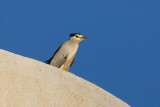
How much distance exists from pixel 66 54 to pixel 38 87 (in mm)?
2339

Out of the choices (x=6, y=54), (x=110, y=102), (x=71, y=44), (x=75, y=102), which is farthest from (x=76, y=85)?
(x=71, y=44)

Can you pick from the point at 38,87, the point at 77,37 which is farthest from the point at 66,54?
the point at 38,87

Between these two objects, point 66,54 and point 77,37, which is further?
point 77,37

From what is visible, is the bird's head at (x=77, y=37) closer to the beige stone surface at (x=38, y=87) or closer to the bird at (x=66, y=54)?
the bird at (x=66, y=54)

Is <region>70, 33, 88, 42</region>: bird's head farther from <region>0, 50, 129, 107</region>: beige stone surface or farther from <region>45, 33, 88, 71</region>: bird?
<region>0, 50, 129, 107</region>: beige stone surface

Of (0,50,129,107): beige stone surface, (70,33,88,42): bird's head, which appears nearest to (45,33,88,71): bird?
(70,33,88,42): bird's head

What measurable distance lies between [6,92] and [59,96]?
68 cm

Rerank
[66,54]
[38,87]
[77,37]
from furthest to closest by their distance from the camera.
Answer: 1. [77,37]
2. [66,54]
3. [38,87]

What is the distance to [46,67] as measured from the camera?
5148mm

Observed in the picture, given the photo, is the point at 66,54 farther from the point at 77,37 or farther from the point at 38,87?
the point at 38,87

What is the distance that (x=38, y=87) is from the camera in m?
4.91

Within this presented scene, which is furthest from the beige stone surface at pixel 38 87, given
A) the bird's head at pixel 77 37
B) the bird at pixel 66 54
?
the bird's head at pixel 77 37

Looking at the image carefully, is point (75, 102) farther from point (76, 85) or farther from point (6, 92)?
point (6, 92)

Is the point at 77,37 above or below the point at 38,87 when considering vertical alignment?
above
